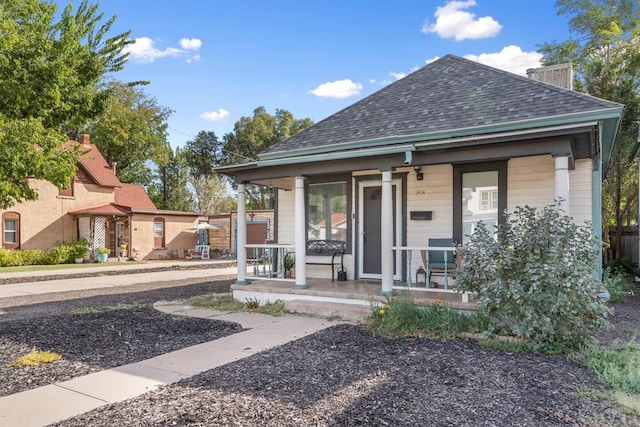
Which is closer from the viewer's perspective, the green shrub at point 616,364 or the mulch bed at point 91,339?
the green shrub at point 616,364

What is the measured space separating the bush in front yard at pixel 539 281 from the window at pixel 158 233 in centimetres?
2105

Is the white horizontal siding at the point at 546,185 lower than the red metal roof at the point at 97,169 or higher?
lower

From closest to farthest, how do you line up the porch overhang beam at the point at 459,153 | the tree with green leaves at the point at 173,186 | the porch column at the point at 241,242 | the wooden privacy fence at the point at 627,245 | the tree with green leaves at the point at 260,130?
the porch overhang beam at the point at 459,153 < the porch column at the point at 241,242 < the wooden privacy fence at the point at 627,245 < the tree with green leaves at the point at 260,130 < the tree with green leaves at the point at 173,186

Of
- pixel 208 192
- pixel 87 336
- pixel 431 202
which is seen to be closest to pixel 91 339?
pixel 87 336

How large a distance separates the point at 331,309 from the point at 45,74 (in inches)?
319

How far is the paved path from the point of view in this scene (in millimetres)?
3281

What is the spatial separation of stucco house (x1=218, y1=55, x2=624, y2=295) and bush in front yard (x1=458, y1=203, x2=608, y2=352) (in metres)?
1.20

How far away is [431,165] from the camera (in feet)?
24.4

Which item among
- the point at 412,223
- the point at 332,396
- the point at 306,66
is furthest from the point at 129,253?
the point at 332,396

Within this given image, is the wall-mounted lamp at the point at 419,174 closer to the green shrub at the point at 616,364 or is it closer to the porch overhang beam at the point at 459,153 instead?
the porch overhang beam at the point at 459,153

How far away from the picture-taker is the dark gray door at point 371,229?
27.8 feet

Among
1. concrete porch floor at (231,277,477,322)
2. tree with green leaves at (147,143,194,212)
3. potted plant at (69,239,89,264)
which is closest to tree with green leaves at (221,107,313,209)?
tree with green leaves at (147,143,194,212)

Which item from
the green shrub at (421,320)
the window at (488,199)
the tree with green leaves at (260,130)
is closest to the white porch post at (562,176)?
the window at (488,199)

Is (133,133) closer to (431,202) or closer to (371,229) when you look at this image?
(371,229)
